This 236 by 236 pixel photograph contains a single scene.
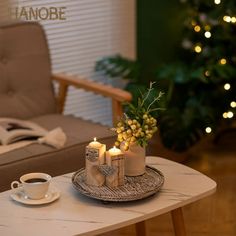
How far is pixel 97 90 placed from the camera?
294cm

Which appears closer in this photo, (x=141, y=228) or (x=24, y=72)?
(x=141, y=228)

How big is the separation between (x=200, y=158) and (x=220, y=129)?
15.8 inches

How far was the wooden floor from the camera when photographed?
277cm

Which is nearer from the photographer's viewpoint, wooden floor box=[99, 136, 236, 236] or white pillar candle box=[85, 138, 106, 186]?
white pillar candle box=[85, 138, 106, 186]

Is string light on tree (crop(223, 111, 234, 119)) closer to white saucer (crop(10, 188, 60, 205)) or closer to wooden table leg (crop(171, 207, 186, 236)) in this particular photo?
wooden table leg (crop(171, 207, 186, 236))

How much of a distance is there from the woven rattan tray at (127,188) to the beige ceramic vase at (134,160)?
21 mm

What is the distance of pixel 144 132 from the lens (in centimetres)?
208

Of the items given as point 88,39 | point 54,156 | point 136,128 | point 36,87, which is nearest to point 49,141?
point 54,156

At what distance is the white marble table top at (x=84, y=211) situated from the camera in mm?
1821

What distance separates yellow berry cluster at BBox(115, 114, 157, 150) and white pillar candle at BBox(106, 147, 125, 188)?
6 cm

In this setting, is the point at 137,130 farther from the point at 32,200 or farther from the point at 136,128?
the point at 32,200

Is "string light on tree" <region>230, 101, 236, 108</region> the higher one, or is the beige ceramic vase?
the beige ceramic vase

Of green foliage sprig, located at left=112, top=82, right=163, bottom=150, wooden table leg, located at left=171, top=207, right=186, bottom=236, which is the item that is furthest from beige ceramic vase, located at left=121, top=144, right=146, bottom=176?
wooden table leg, located at left=171, top=207, right=186, bottom=236

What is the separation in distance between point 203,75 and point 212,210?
2.79ft
